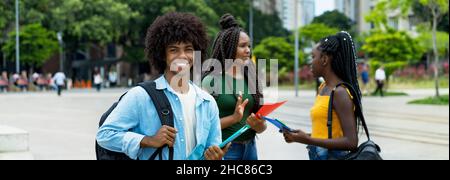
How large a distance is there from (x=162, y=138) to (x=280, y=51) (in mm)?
37116

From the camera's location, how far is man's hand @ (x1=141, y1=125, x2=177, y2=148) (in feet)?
8.35

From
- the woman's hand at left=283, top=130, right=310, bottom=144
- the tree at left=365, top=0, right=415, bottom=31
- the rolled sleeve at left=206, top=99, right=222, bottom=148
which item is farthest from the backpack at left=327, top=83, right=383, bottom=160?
the tree at left=365, top=0, right=415, bottom=31

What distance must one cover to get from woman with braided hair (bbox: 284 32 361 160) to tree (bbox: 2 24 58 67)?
3419 centimetres

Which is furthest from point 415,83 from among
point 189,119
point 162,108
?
point 162,108

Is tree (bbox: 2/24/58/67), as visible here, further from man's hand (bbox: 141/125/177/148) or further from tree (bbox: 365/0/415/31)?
man's hand (bbox: 141/125/177/148)

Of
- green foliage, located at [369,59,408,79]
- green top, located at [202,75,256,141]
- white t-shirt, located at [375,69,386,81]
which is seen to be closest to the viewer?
green top, located at [202,75,256,141]

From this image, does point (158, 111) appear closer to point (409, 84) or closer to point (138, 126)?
point (138, 126)

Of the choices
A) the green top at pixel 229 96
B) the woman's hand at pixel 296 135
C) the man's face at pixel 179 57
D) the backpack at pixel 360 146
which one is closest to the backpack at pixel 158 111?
the man's face at pixel 179 57

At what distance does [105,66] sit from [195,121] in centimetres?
4872

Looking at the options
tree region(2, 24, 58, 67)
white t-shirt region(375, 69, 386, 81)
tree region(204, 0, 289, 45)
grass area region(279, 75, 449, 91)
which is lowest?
grass area region(279, 75, 449, 91)

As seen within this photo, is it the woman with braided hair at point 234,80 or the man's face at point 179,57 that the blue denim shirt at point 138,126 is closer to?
the man's face at point 179,57
